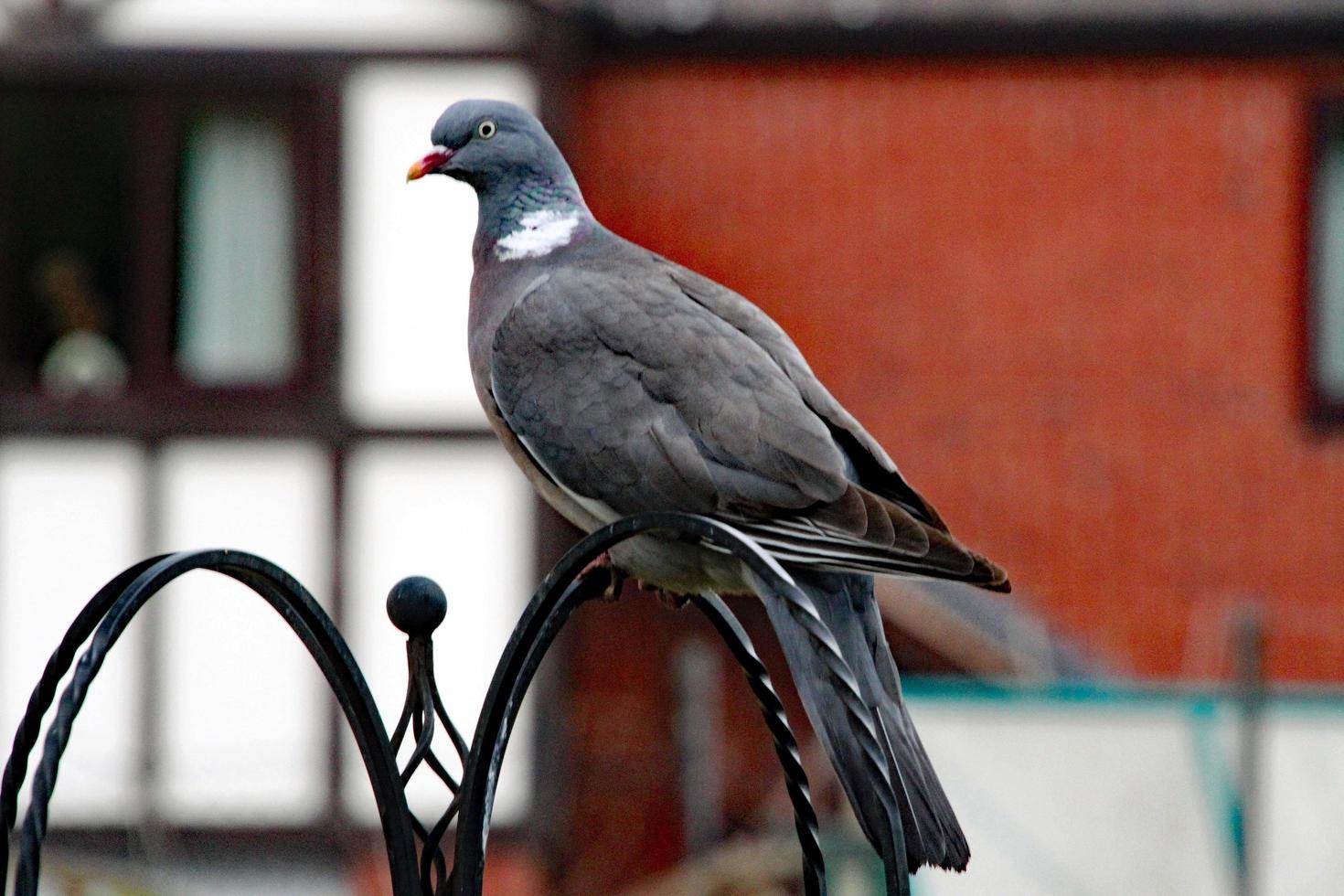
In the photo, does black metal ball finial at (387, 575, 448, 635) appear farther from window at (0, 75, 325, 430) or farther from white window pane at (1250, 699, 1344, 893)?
window at (0, 75, 325, 430)

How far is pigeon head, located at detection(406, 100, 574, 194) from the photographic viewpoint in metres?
2.85

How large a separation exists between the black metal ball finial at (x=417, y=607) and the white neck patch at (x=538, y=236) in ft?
3.55

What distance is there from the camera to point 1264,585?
7637 mm

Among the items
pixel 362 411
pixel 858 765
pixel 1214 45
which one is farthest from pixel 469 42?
pixel 858 765

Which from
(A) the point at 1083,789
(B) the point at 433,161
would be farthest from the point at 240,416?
(B) the point at 433,161

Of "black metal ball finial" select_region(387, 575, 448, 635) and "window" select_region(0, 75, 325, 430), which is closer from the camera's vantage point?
"black metal ball finial" select_region(387, 575, 448, 635)

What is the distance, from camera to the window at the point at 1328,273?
769 centimetres

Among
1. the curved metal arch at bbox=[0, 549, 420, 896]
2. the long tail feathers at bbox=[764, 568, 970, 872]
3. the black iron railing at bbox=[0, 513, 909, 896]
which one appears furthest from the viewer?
the long tail feathers at bbox=[764, 568, 970, 872]

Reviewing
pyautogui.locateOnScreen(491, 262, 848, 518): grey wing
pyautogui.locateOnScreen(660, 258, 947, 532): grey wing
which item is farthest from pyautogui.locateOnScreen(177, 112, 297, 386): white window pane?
pyautogui.locateOnScreen(660, 258, 947, 532): grey wing

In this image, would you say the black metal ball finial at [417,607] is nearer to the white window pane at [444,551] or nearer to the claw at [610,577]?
the claw at [610,577]

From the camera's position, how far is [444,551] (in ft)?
23.5

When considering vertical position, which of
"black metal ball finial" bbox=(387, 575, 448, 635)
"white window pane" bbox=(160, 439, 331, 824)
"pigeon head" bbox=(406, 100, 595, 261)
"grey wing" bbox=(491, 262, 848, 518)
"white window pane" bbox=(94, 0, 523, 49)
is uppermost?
"white window pane" bbox=(94, 0, 523, 49)

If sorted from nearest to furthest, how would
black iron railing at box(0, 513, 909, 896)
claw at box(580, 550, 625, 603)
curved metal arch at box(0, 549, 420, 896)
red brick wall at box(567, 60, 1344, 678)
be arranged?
1. curved metal arch at box(0, 549, 420, 896)
2. black iron railing at box(0, 513, 909, 896)
3. claw at box(580, 550, 625, 603)
4. red brick wall at box(567, 60, 1344, 678)

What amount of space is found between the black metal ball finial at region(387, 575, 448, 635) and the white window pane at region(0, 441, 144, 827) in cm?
549
